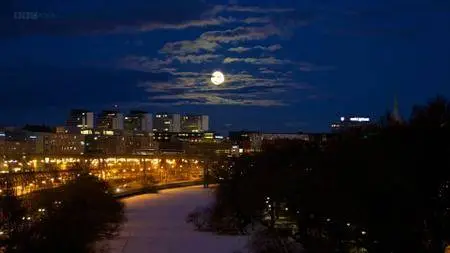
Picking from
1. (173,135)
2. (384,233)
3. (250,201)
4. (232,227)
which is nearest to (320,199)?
(384,233)

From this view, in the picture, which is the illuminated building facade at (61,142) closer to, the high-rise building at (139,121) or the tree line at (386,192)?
the high-rise building at (139,121)

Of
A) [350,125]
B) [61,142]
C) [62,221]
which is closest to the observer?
[62,221]

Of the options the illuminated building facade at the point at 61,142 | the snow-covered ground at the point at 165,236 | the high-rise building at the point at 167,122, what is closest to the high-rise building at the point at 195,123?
the high-rise building at the point at 167,122

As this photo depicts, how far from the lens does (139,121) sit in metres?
76.7

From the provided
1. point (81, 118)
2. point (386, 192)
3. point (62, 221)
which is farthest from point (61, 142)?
point (386, 192)

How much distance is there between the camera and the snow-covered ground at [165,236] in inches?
517

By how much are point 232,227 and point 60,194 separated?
4.24 meters

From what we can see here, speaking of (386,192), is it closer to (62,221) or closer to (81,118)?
(62,221)

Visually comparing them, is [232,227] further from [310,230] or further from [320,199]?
[320,199]

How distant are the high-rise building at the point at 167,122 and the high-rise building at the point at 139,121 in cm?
73

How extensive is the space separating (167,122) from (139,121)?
3.77 metres

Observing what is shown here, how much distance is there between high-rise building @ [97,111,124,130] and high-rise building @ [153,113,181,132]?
4.45m

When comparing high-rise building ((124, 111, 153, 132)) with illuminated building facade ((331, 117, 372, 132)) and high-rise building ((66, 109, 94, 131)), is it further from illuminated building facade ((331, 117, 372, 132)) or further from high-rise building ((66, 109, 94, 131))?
illuminated building facade ((331, 117, 372, 132))

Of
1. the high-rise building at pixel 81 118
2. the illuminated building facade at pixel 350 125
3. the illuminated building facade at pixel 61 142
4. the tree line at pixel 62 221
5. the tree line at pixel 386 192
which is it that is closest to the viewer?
the tree line at pixel 386 192
